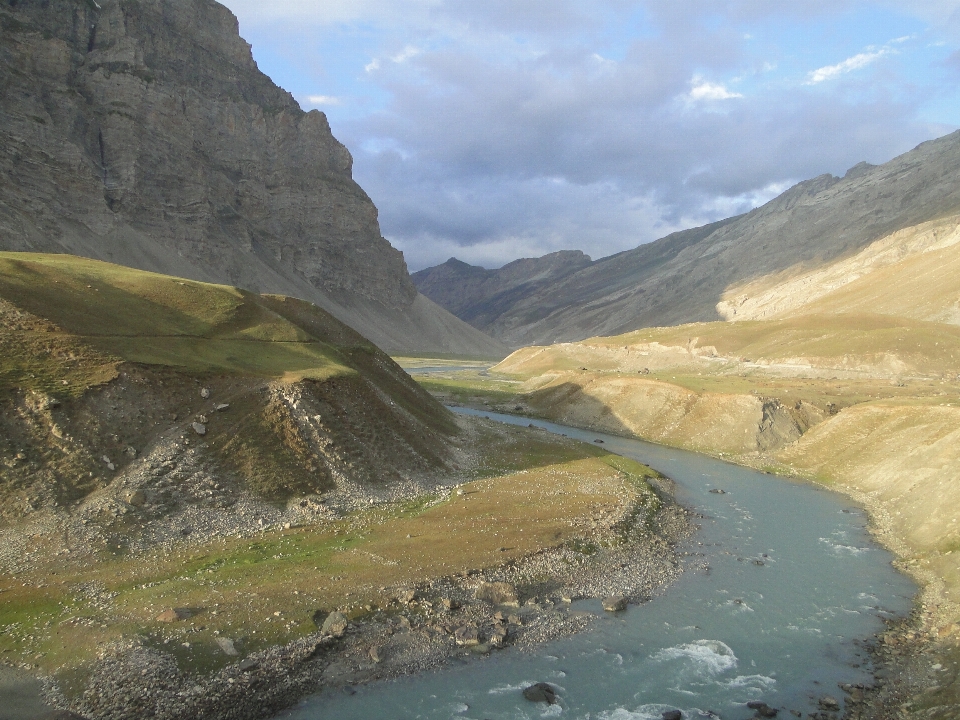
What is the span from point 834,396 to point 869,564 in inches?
1578

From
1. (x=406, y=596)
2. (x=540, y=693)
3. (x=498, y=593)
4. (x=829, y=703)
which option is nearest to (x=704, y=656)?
(x=829, y=703)

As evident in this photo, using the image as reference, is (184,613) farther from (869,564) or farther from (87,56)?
(87,56)

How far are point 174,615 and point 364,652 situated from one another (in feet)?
21.3

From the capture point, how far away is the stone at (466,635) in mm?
23344

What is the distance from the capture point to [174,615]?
72.8ft

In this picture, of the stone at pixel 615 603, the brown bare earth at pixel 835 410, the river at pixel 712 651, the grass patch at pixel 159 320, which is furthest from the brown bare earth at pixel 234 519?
the brown bare earth at pixel 835 410

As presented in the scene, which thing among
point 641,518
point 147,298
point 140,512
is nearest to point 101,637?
point 140,512

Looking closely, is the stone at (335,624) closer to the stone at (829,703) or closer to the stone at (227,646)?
the stone at (227,646)

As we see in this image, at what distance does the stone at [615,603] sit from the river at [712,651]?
42cm

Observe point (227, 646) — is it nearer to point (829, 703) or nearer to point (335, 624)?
point (335, 624)

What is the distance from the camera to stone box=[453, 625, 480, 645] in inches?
919

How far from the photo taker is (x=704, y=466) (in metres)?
57.7

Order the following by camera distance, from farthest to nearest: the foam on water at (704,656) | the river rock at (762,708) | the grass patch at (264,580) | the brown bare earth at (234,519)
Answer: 1. the foam on water at (704,656)
2. the grass patch at (264,580)
3. the brown bare earth at (234,519)
4. the river rock at (762,708)

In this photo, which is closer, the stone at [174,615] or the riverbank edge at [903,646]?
the riverbank edge at [903,646]
